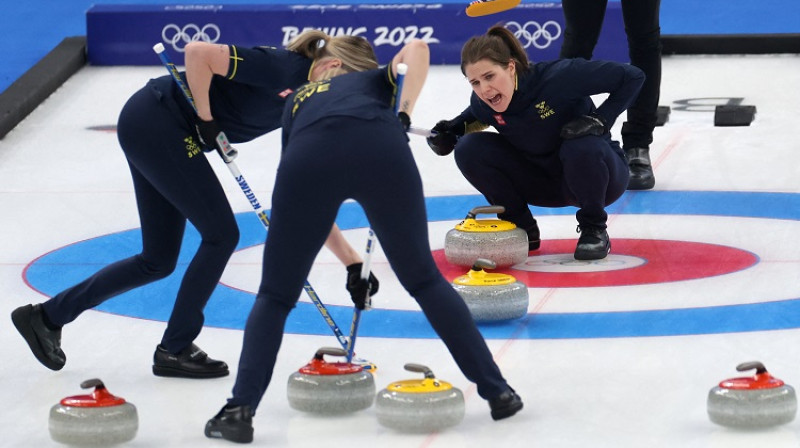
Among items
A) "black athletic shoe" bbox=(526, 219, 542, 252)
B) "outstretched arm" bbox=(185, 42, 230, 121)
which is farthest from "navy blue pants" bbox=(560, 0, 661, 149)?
"outstretched arm" bbox=(185, 42, 230, 121)

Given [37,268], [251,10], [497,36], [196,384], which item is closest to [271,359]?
[196,384]

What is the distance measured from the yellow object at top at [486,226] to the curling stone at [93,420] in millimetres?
2216

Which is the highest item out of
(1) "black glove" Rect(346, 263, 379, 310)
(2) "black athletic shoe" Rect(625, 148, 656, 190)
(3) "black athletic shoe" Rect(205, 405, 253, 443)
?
(1) "black glove" Rect(346, 263, 379, 310)

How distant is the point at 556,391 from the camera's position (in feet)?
14.2

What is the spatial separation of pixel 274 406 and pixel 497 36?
192cm

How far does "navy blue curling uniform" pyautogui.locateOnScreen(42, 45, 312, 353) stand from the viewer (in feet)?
14.3

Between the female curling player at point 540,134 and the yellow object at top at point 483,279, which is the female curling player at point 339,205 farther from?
the female curling player at point 540,134

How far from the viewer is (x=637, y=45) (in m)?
7.19

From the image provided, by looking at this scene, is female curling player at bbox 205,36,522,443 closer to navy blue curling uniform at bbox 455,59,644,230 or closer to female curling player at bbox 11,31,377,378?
female curling player at bbox 11,31,377,378

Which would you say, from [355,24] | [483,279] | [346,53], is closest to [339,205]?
[346,53]

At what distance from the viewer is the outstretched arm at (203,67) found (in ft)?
14.1

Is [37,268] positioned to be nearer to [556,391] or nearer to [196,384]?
[196,384]

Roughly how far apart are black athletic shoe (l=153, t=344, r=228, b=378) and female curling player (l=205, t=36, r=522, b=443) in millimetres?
716

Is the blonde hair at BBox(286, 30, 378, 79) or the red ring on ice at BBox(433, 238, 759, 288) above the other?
the blonde hair at BBox(286, 30, 378, 79)
